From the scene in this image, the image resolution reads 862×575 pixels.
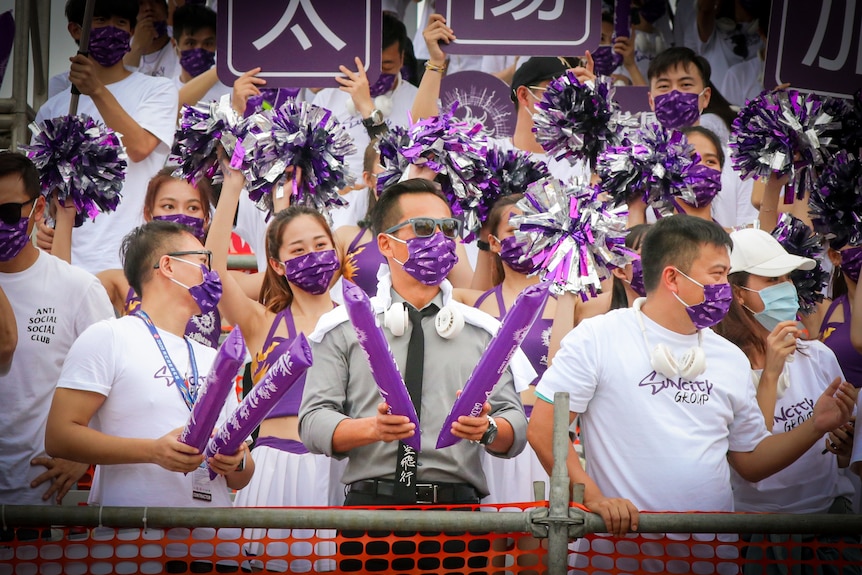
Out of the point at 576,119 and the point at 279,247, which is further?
the point at 576,119

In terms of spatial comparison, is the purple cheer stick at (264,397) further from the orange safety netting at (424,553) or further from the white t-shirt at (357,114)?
the white t-shirt at (357,114)

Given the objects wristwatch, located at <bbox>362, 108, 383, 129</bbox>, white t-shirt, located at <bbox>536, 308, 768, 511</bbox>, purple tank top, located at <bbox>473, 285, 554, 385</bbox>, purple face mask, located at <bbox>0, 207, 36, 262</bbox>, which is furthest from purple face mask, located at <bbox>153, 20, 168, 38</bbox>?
white t-shirt, located at <bbox>536, 308, 768, 511</bbox>

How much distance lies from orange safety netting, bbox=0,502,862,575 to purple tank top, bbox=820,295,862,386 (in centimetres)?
116

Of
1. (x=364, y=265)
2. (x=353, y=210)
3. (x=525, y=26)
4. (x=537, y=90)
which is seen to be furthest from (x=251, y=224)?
(x=525, y=26)

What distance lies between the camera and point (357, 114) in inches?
275

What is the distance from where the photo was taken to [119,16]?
266 inches

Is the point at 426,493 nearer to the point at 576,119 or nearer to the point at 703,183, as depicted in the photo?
the point at 576,119

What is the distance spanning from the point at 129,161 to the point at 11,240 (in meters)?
1.61

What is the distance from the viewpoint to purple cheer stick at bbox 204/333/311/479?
11.3 ft

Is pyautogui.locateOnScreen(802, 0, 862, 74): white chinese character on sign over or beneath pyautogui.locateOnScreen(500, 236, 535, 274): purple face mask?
over

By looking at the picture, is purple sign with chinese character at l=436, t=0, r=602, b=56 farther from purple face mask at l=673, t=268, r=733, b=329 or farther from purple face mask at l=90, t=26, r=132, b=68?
purple face mask at l=673, t=268, r=733, b=329

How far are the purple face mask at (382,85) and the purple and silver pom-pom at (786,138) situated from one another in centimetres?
223

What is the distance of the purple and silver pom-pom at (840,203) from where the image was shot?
563 centimetres

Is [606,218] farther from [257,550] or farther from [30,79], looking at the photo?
[30,79]
